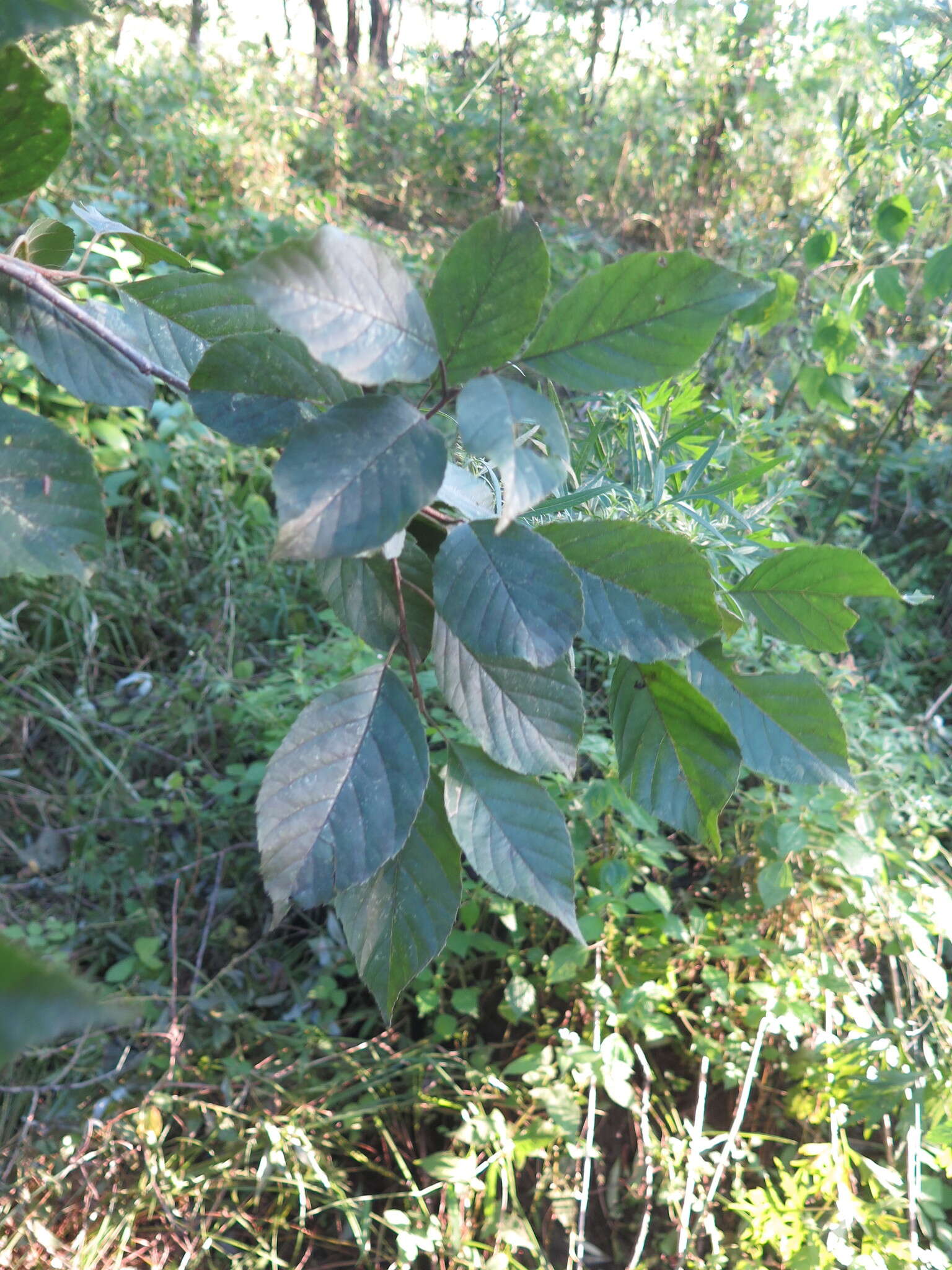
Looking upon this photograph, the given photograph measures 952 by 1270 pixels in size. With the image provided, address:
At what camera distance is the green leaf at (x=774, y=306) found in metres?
1.59

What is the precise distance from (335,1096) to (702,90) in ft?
15.5

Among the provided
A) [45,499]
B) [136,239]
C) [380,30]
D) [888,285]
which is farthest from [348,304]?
[380,30]

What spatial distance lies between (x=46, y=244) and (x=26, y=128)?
128 millimetres

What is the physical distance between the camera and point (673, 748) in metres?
0.44

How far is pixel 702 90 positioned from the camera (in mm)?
4262

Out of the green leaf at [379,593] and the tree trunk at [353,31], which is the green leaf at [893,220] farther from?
the tree trunk at [353,31]

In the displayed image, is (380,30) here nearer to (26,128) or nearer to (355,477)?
(26,128)

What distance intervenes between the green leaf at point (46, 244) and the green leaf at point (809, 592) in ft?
1.46

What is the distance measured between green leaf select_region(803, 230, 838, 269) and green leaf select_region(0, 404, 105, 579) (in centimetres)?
183

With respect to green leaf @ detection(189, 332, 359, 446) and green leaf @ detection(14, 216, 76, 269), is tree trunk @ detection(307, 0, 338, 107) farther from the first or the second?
green leaf @ detection(189, 332, 359, 446)

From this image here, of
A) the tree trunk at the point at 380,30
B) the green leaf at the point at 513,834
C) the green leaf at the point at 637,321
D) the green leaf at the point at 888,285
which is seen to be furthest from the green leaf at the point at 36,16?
the tree trunk at the point at 380,30

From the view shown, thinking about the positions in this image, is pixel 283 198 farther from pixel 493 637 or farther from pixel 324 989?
pixel 493 637

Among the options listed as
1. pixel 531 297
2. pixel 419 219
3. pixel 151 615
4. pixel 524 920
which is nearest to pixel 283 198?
pixel 419 219

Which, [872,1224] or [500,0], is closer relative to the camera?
[872,1224]
